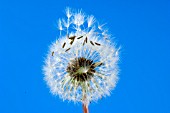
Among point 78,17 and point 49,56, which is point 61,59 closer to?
point 49,56

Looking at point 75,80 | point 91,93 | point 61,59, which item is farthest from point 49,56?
A: point 91,93

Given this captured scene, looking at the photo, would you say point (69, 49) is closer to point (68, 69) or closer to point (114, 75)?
point (68, 69)

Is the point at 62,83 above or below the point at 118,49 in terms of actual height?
below

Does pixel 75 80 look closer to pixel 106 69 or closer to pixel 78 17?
pixel 106 69

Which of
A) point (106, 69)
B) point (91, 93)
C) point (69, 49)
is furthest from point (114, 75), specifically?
point (69, 49)

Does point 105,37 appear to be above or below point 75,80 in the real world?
above

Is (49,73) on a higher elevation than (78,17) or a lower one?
lower

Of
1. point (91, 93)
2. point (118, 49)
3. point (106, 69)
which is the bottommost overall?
point (91, 93)
